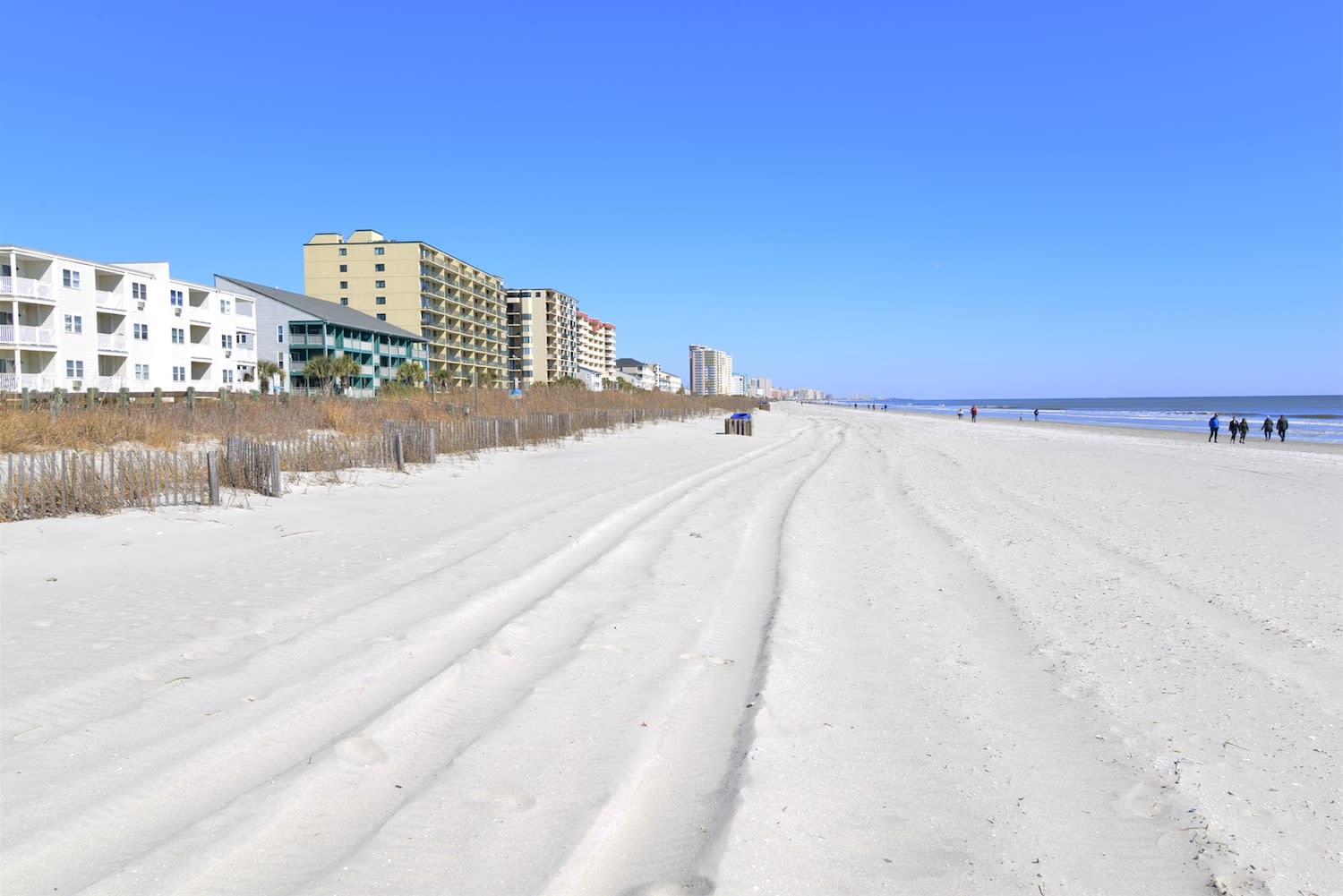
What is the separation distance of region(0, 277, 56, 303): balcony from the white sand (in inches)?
1440

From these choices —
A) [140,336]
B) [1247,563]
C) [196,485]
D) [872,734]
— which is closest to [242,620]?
[872,734]

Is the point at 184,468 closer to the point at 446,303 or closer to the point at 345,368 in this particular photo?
the point at 345,368

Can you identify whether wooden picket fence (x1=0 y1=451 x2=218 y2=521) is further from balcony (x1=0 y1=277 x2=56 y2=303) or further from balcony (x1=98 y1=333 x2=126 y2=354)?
balcony (x1=98 y1=333 x2=126 y2=354)

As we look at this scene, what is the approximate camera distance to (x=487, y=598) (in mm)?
5664

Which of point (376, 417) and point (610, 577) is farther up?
point (376, 417)

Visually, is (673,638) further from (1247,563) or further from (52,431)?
(52,431)

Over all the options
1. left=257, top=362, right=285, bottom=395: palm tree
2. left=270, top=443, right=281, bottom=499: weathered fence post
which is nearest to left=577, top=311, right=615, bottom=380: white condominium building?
left=257, top=362, right=285, bottom=395: palm tree

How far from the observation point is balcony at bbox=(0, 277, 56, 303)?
3438 cm

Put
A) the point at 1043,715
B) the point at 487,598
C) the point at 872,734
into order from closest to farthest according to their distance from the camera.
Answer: the point at 872,734, the point at 1043,715, the point at 487,598

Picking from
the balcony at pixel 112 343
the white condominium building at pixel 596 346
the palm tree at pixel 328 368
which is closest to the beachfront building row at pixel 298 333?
the palm tree at pixel 328 368

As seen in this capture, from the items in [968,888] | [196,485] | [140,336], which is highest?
[140,336]

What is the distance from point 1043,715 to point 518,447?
1812 cm

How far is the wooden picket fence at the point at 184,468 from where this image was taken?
818 centimetres

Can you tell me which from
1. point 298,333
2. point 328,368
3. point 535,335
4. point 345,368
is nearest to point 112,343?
point 328,368
